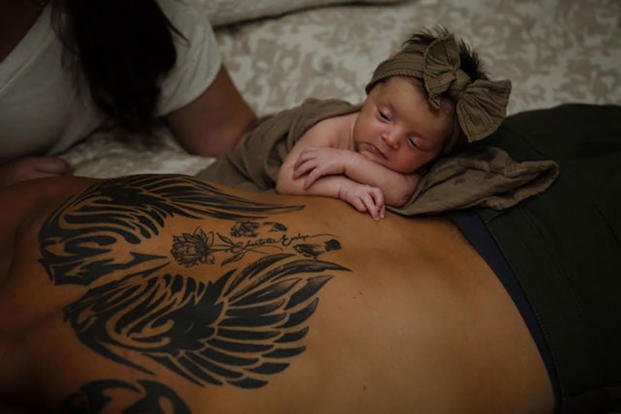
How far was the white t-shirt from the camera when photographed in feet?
3.91

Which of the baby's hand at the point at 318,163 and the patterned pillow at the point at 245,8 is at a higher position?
the patterned pillow at the point at 245,8

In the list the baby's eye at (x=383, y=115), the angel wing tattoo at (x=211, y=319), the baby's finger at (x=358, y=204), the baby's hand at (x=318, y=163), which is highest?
the baby's eye at (x=383, y=115)

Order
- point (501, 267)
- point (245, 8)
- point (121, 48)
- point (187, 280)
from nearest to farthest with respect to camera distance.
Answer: point (187, 280) → point (501, 267) → point (121, 48) → point (245, 8)

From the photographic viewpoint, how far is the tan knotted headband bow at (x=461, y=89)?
101cm

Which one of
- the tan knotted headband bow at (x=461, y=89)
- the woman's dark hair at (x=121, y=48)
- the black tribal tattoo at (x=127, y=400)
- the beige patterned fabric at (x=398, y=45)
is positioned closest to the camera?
the black tribal tattoo at (x=127, y=400)

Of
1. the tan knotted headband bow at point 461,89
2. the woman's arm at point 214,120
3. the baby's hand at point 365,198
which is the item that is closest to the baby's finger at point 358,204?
the baby's hand at point 365,198

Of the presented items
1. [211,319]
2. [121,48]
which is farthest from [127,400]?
[121,48]

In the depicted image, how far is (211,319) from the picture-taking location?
754 mm

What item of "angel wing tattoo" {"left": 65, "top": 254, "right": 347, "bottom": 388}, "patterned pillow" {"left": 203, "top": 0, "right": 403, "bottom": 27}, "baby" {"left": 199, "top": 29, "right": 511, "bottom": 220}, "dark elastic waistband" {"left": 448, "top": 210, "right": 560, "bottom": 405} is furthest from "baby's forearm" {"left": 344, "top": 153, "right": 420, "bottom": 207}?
"patterned pillow" {"left": 203, "top": 0, "right": 403, "bottom": 27}

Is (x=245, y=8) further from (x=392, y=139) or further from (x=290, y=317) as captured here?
(x=290, y=317)

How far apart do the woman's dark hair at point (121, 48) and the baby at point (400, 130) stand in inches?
15.2

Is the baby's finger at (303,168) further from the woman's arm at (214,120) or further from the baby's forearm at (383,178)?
the woman's arm at (214,120)

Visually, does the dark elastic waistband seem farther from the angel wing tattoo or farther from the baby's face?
the angel wing tattoo

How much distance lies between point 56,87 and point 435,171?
0.82 meters
